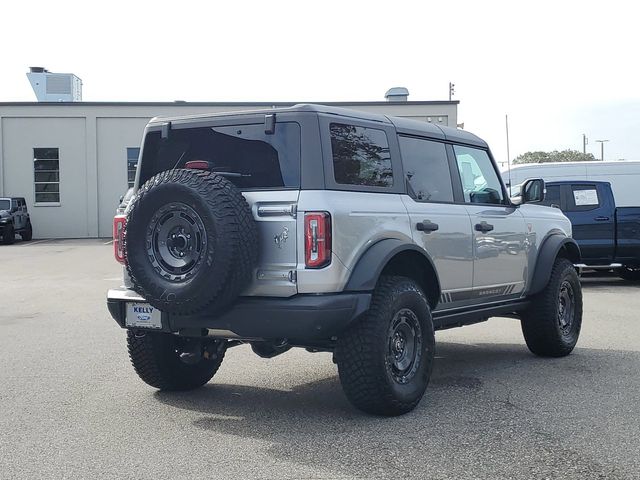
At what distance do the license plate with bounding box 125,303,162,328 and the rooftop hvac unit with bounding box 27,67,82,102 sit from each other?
39.4 m

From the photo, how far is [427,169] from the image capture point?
6.68 m

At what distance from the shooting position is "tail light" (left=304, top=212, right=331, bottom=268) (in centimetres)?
532

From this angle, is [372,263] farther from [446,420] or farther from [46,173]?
[46,173]

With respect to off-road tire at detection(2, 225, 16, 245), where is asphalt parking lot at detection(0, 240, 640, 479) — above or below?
below

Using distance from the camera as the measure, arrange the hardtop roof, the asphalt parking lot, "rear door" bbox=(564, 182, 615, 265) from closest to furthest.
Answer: the asphalt parking lot < the hardtop roof < "rear door" bbox=(564, 182, 615, 265)

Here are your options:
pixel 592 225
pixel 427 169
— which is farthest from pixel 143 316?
pixel 592 225

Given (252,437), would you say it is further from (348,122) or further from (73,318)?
(73,318)

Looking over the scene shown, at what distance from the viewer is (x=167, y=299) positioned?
5434mm

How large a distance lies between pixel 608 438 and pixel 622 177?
40.9 ft

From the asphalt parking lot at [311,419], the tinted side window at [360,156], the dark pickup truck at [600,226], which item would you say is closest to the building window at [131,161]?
the dark pickup truck at [600,226]

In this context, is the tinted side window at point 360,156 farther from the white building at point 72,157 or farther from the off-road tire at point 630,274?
the white building at point 72,157

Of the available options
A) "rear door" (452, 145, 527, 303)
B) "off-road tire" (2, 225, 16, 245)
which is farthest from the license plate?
"off-road tire" (2, 225, 16, 245)

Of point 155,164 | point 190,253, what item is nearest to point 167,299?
point 190,253

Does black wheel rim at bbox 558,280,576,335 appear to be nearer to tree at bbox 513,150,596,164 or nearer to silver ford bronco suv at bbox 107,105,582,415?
silver ford bronco suv at bbox 107,105,582,415
